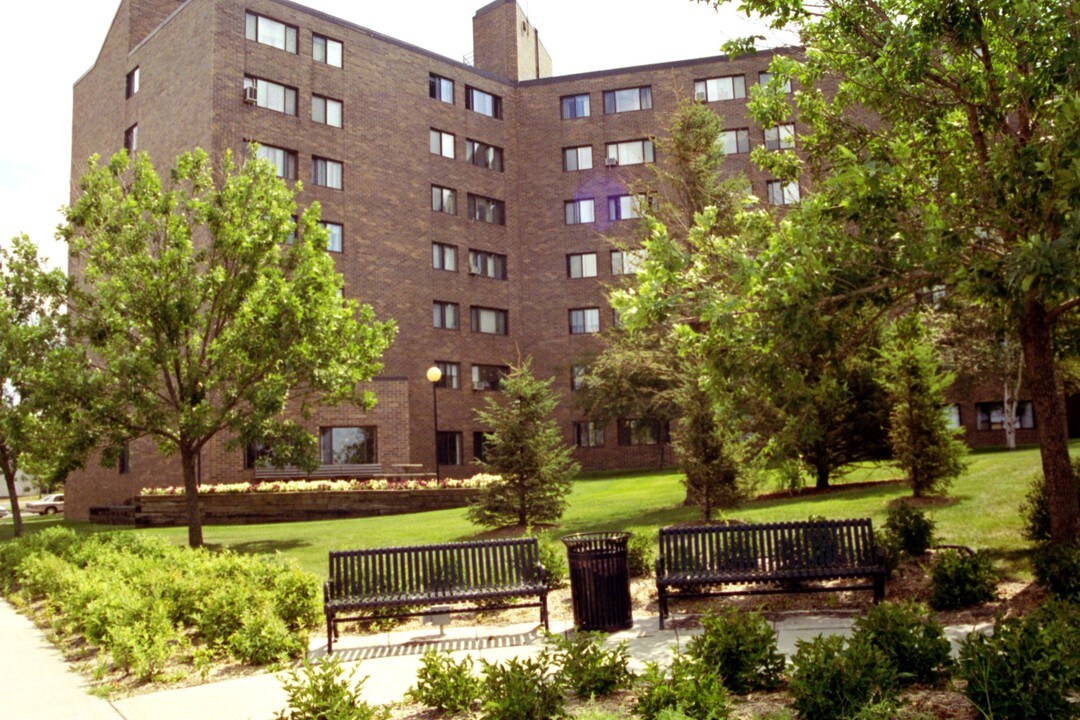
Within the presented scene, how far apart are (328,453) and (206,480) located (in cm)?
486

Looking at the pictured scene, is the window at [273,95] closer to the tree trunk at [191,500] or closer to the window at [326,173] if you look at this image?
the window at [326,173]

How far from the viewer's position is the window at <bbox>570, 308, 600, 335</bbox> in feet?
142

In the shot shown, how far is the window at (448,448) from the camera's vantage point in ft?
127

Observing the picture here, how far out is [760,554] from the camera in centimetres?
979

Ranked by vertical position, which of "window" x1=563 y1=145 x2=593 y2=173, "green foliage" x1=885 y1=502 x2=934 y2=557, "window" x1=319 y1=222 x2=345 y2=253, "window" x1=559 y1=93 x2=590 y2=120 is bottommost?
"green foliage" x1=885 y1=502 x2=934 y2=557

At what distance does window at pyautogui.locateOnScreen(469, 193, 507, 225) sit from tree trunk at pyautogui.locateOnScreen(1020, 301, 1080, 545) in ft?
110

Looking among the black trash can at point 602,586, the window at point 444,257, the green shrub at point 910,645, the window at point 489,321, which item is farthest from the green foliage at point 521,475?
the window at point 489,321

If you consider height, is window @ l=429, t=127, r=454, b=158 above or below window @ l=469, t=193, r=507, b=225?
above

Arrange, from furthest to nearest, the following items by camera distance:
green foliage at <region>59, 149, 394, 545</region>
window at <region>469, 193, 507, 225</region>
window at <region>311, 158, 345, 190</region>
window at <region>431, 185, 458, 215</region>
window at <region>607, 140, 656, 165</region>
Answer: window at <region>607, 140, 656, 165</region>, window at <region>469, 193, 507, 225</region>, window at <region>431, 185, 458, 215</region>, window at <region>311, 158, 345, 190</region>, green foliage at <region>59, 149, 394, 545</region>

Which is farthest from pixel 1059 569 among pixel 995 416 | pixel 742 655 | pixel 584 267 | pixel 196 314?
pixel 584 267

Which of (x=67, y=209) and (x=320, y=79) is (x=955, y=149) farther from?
(x=320, y=79)

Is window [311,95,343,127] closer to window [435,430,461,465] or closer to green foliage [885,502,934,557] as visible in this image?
window [435,430,461,465]

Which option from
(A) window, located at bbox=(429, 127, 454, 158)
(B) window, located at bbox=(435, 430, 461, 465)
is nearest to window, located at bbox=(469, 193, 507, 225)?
(A) window, located at bbox=(429, 127, 454, 158)

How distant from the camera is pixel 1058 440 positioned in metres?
9.88
